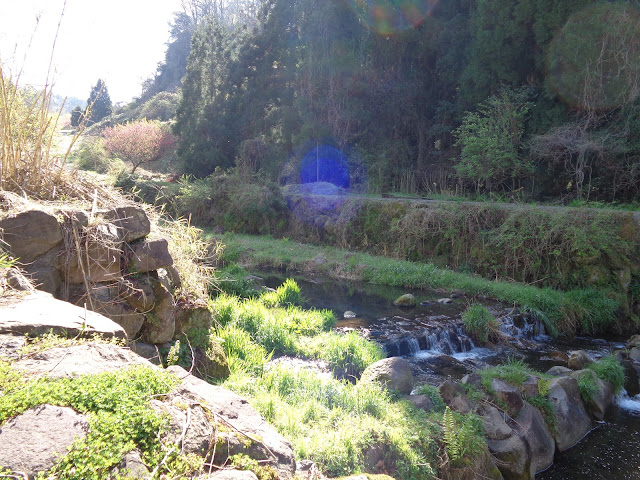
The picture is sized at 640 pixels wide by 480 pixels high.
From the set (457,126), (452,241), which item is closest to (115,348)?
(452,241)

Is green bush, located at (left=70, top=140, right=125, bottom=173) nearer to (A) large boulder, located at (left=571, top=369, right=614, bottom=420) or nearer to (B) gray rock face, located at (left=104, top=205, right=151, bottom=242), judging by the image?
(B) gray rock face, located at (left=104, top=205, right=151, bottom=242)

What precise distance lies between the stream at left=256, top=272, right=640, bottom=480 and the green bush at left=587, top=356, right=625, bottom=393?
20 centimetres

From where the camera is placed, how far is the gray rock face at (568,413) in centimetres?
560

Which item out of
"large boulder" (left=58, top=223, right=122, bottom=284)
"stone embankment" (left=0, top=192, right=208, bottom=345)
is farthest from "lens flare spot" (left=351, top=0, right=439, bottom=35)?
"large boulder" (left=58, top=223, right=122, bottom=284)

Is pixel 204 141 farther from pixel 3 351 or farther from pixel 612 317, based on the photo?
pixel 3 351

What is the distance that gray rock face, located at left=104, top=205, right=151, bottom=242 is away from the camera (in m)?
4.27

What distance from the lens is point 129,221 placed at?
4.36 m

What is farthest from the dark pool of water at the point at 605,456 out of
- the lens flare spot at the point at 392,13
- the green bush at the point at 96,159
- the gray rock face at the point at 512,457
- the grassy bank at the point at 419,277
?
the green bush at the point at 96,159

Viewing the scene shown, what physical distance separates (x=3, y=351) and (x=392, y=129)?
21102mm

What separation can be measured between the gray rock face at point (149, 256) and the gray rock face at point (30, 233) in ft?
2.46

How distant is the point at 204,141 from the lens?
Result: 25562 mm

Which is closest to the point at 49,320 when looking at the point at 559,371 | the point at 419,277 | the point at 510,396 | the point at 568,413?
the point at 510,396

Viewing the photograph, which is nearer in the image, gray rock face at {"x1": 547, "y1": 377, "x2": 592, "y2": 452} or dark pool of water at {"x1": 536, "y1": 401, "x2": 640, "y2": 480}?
dark pool of water at {"x1": 536, "y1": 401, "x2": 640, "y2": 480}

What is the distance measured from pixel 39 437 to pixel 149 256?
2.86 metres
